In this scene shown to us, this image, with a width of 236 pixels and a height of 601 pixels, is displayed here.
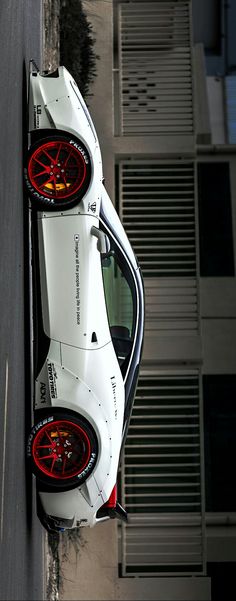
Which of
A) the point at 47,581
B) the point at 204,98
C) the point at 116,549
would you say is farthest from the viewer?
the point at 204,98

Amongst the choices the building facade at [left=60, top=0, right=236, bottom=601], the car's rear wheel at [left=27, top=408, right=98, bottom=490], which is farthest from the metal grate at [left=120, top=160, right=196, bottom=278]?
the car's rear wheel at [left=27, top=408, right=98, bottom=490]

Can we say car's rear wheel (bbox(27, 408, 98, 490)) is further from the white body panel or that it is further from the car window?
the car window

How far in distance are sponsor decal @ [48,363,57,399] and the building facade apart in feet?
16.7

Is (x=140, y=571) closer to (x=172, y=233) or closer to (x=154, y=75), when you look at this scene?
(x=172, y=233)

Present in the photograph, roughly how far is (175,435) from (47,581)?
343cm

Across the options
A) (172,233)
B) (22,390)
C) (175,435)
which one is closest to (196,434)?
(175,435)

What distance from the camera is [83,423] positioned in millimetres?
9242

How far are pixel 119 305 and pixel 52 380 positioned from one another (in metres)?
1.11

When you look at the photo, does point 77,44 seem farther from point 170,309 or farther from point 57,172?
point 57,172

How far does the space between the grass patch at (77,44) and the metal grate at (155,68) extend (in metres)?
0.58

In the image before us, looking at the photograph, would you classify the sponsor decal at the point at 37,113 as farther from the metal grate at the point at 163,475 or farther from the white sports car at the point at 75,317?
the metal grate at the point at 163,475

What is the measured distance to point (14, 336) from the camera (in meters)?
9.70

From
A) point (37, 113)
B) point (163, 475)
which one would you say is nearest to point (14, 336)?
point (37, 113)

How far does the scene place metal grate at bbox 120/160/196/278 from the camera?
600 inches
